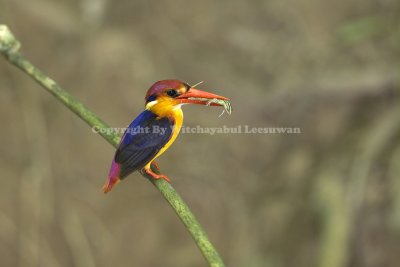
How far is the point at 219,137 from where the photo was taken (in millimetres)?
4438

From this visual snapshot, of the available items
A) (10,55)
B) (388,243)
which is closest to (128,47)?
(388,243)

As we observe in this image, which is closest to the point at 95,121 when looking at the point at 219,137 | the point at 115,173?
the point at 115,173

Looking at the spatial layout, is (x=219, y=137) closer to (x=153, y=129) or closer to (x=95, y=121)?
(x=153, y=129)

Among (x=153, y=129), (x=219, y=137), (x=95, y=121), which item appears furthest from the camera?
(x=219, y=137)

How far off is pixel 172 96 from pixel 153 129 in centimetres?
11

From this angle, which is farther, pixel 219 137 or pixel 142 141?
pixel 219 137

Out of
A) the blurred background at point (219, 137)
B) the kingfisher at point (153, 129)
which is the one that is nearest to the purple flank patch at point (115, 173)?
the kingfisher at point (153, 129)

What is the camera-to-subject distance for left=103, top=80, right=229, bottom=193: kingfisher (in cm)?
131

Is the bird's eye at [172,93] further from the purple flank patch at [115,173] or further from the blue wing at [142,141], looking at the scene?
the purple flank patch at [115,173]

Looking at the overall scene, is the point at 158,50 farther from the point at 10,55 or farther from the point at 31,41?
the point at 10,55

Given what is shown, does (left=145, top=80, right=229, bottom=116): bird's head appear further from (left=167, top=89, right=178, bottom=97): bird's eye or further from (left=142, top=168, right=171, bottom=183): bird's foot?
(left=142, top=168, right=171, bottom=183): bird's foot

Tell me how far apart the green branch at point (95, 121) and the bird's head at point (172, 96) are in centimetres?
12

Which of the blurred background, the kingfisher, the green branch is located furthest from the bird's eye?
the blurred background

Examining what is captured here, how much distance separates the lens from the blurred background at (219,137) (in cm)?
379
